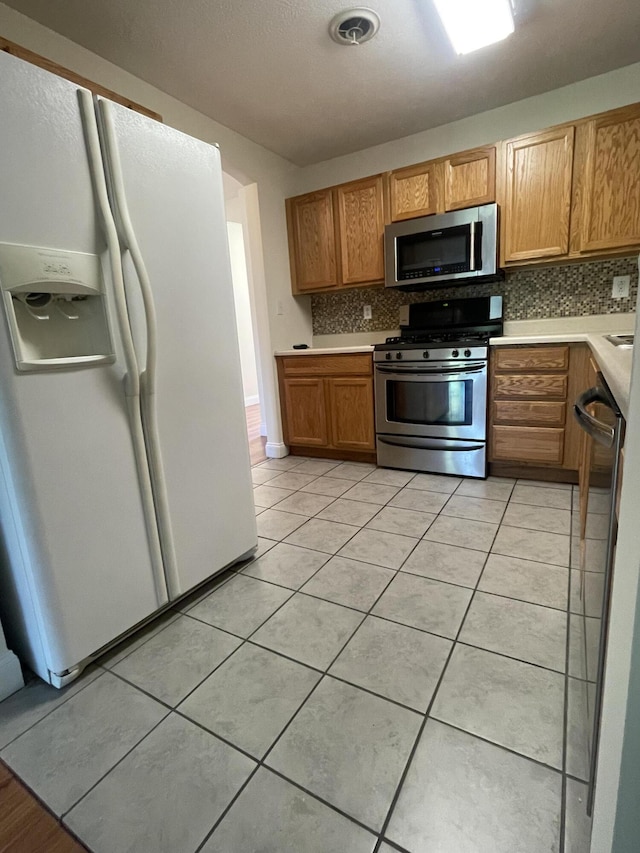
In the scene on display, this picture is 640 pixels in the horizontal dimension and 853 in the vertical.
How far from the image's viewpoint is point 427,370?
9.04 ft

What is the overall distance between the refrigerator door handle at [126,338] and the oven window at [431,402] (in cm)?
196

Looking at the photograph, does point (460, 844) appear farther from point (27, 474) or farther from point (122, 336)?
point (122, 336)

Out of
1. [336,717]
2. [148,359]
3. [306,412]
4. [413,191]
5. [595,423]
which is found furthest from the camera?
[306,412]

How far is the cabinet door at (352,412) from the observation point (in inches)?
121

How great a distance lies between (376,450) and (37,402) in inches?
92.7

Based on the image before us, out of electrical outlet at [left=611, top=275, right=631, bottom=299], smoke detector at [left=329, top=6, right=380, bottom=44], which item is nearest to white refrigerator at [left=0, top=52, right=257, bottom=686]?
smoke detector at [left=329, top=6, right=380, bottom=44]

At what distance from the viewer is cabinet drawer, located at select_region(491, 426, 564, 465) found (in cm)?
248

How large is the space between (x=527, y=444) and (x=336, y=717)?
6.66ft

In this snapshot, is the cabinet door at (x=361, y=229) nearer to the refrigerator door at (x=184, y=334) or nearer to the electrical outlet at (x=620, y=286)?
the electrical outlet at (x=620, y=286)

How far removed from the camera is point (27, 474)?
1.08m

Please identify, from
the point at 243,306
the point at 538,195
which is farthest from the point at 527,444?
the point at 243,306

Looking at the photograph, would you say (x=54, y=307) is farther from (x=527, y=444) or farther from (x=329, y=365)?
(x=527, y=444)

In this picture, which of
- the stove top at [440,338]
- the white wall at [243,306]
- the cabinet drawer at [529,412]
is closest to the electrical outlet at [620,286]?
the stove top at [440,338]

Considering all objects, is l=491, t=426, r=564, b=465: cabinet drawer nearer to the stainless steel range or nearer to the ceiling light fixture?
the stainless steel range
